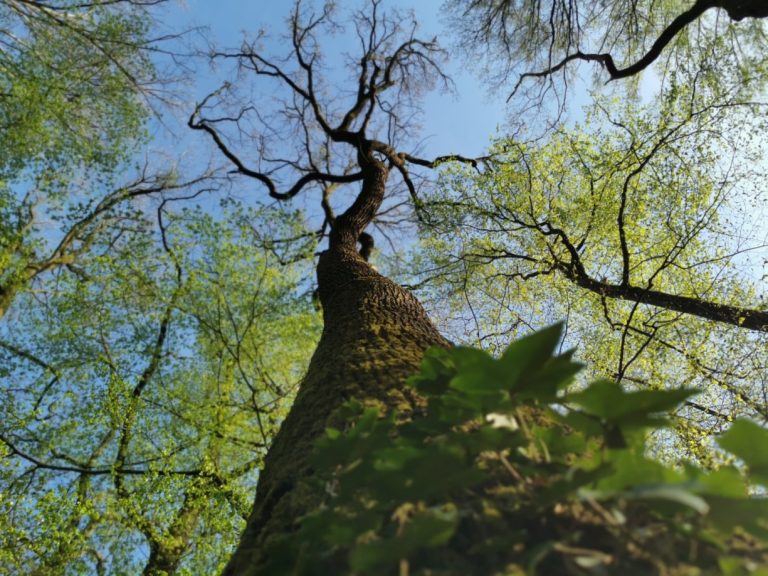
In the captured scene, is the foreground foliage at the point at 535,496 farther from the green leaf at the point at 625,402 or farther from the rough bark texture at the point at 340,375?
the rough bark texture at the point at 340,375

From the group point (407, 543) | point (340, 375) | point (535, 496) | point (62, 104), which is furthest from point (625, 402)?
point (62, 104)

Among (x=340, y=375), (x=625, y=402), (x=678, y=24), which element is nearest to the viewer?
(x=625, y=402)

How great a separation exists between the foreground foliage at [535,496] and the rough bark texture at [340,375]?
255 millimetres

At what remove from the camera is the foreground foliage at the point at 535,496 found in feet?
1.85

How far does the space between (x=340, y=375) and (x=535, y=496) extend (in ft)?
4.33

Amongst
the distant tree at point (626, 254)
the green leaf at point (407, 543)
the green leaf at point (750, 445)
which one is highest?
the distant tree at point (626, 254)

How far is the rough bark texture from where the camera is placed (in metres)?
1.24

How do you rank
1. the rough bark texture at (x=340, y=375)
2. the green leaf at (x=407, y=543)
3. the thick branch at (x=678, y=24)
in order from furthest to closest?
1. the thick branch at (x=678, y=24)
2. the rough bark texture at (x=340, y=375)
3. the green leaf at (x=407, y=543)

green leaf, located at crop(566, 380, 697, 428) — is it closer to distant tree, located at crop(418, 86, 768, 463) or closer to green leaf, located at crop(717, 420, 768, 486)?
green leaf, located at crop(717, 420, 768, 486)

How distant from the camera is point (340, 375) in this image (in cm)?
194

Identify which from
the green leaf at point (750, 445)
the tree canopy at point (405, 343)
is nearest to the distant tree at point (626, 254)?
the tree canopy at point (405, 343)

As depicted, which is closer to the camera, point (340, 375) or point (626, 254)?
point (340, 375)

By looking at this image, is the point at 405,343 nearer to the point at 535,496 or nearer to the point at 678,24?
the point at 535,496

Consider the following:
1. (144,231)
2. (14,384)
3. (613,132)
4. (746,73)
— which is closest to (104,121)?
(144,231)
